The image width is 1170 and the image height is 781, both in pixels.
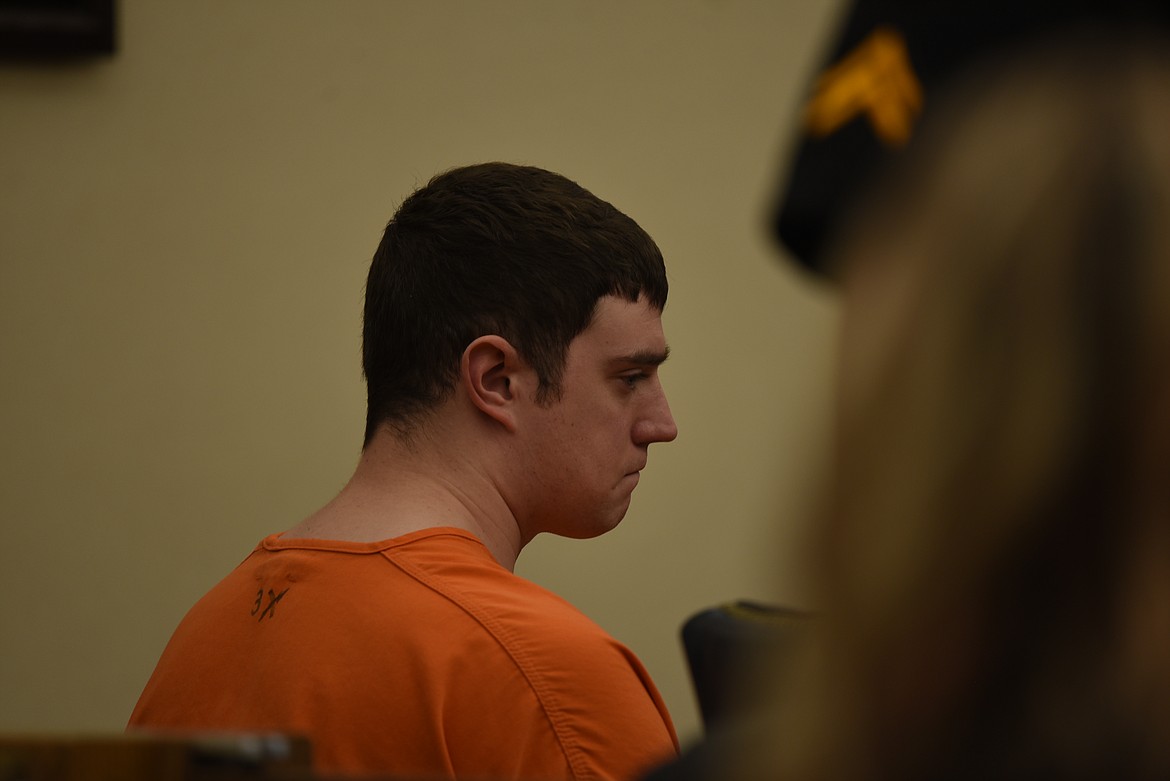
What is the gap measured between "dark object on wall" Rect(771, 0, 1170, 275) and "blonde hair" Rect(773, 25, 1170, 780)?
0.8 inches

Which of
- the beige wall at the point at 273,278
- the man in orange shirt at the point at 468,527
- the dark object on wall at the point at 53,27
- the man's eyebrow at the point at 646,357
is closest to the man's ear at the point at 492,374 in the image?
the man in orange shirt at the point at 468,527

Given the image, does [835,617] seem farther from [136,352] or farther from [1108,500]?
[136,352]

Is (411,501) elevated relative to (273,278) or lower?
lower

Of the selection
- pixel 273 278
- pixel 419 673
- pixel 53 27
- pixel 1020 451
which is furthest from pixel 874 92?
pixel 53 27

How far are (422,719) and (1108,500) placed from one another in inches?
26.8

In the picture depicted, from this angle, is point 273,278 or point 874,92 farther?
point 273,278

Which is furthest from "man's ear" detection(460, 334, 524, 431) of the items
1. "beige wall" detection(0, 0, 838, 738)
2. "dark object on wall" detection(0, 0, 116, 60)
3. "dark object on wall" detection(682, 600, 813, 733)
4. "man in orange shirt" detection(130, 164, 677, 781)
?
"dark object on wall" detection(0, 0, 116, 60)

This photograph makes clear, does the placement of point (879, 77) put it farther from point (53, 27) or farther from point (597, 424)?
point (53, 27)

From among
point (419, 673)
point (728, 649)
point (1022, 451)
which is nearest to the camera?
point (1022, 451)

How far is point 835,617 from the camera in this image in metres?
0.41

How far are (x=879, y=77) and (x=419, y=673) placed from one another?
648mm

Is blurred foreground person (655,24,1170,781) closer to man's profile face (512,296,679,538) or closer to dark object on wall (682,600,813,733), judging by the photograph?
dark object on wall (682,600,813,733)

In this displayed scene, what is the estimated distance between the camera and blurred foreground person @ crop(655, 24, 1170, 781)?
1.24 ft

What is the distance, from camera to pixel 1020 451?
38 centimetres
